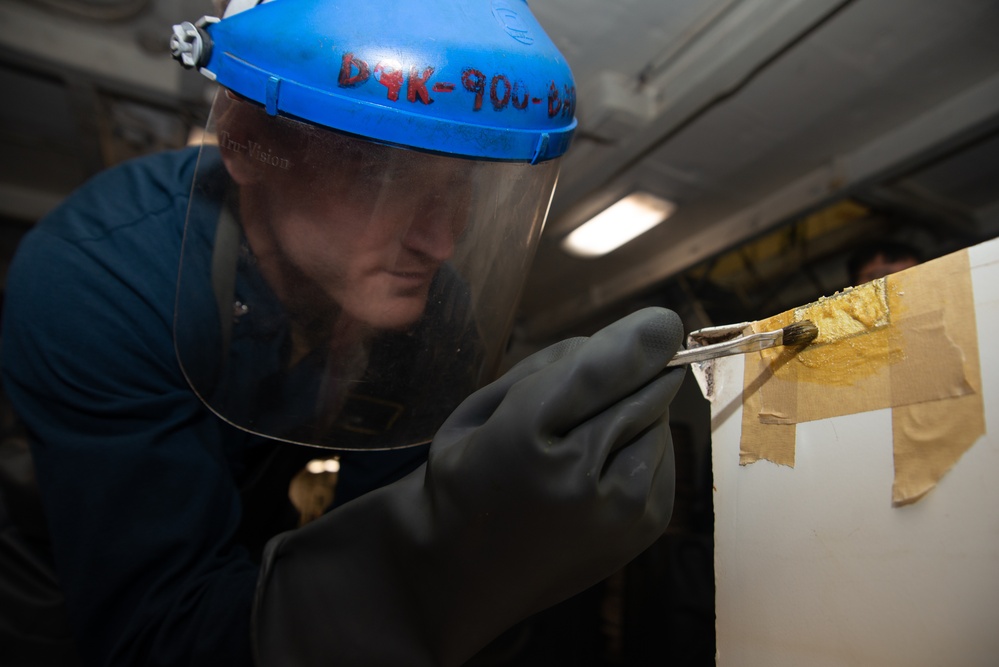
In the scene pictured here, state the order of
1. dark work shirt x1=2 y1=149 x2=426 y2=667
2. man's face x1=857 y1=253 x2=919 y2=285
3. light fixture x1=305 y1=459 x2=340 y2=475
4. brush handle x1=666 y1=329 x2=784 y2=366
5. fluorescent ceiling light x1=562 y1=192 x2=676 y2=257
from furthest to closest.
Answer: fluorescent ceiling light x1=562 y1=192 x2=676 y2=257 → man's face x1=857 y1=253 x2=919 y2=285 → light fixture x1=305 y1=459 x2=340 y2=475 → dark work shirt x1=2 y1=149 x2=426 y2=667 → brush handle x1=666 y1=329 x2=784 y2=366

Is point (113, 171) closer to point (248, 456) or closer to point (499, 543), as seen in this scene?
point (248, 456)

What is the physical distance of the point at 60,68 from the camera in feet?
7.00

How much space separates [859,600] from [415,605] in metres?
0.38

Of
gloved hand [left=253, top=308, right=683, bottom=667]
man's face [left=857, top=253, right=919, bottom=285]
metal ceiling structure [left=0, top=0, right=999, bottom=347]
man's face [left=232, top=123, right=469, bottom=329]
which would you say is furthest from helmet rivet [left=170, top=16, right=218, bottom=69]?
man's face [left=857, top=253, right=919, bottom=285]

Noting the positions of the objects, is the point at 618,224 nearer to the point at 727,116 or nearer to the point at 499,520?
the point at 727,116

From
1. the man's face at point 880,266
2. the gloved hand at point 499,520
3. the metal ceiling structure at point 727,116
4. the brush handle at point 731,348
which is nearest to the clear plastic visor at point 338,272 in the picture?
the gloved hand at point 499,520

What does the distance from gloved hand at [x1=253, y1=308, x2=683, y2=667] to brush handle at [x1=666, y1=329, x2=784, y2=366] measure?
0.02 m

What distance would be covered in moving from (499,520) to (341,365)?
1.01 feet

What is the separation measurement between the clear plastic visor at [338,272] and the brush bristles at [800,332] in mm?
323

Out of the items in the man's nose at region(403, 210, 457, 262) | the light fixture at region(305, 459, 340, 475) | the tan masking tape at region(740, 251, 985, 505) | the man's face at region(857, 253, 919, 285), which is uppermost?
the man's face at region(857, 253, 919, 285)

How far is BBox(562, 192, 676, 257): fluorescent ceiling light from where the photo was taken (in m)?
2.98

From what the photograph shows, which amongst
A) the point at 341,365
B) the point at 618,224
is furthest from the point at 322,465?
the point at 618,224

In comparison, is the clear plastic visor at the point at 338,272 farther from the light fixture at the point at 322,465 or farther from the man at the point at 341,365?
the light fixture at the point at 322,465

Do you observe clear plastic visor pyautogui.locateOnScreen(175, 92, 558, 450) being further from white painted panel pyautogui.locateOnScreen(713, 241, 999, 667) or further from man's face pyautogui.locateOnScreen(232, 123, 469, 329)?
white painted panel pyautogui.locateOnScreen(713, 241, 999, 667)
